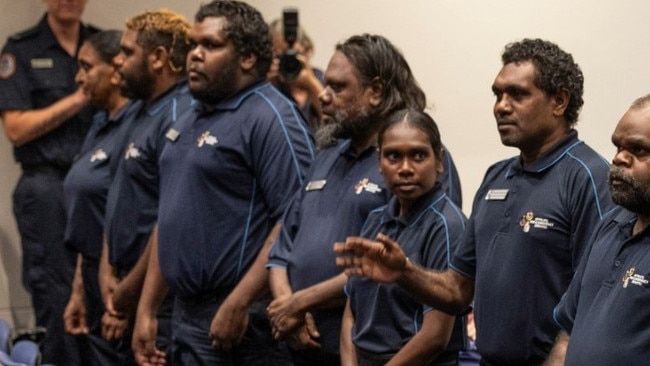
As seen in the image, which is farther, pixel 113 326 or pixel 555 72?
pixel 113 326

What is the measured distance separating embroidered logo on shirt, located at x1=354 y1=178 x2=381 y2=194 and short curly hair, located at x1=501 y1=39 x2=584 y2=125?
638mm

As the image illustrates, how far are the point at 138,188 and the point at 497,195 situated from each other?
5.98 feet

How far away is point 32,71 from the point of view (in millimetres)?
6383

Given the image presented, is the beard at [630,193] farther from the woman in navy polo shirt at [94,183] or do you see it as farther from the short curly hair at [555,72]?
the woman in navy polo shirt at [94,183]

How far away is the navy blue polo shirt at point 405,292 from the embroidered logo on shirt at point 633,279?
2.60 ft

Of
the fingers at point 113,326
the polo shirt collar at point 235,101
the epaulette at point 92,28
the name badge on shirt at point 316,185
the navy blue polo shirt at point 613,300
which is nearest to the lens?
the navy blue polo shirt at point 613,300

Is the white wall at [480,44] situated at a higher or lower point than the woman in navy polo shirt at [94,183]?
higher

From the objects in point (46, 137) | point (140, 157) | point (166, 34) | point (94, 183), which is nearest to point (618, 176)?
point (140, 157)

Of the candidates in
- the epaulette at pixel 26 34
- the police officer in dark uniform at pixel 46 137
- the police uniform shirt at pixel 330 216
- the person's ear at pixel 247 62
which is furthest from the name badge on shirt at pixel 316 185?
the epaulette at pixel 26 34

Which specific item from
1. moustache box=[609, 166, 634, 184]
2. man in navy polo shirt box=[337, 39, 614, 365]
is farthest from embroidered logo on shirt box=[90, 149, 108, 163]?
moustache box=[609, 166, 634, 184]

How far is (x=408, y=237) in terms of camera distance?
370 centimetres

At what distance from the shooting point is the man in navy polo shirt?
3.30 meters

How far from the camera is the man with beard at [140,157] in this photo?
16.0 feet

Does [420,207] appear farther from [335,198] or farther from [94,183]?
[94,183]
